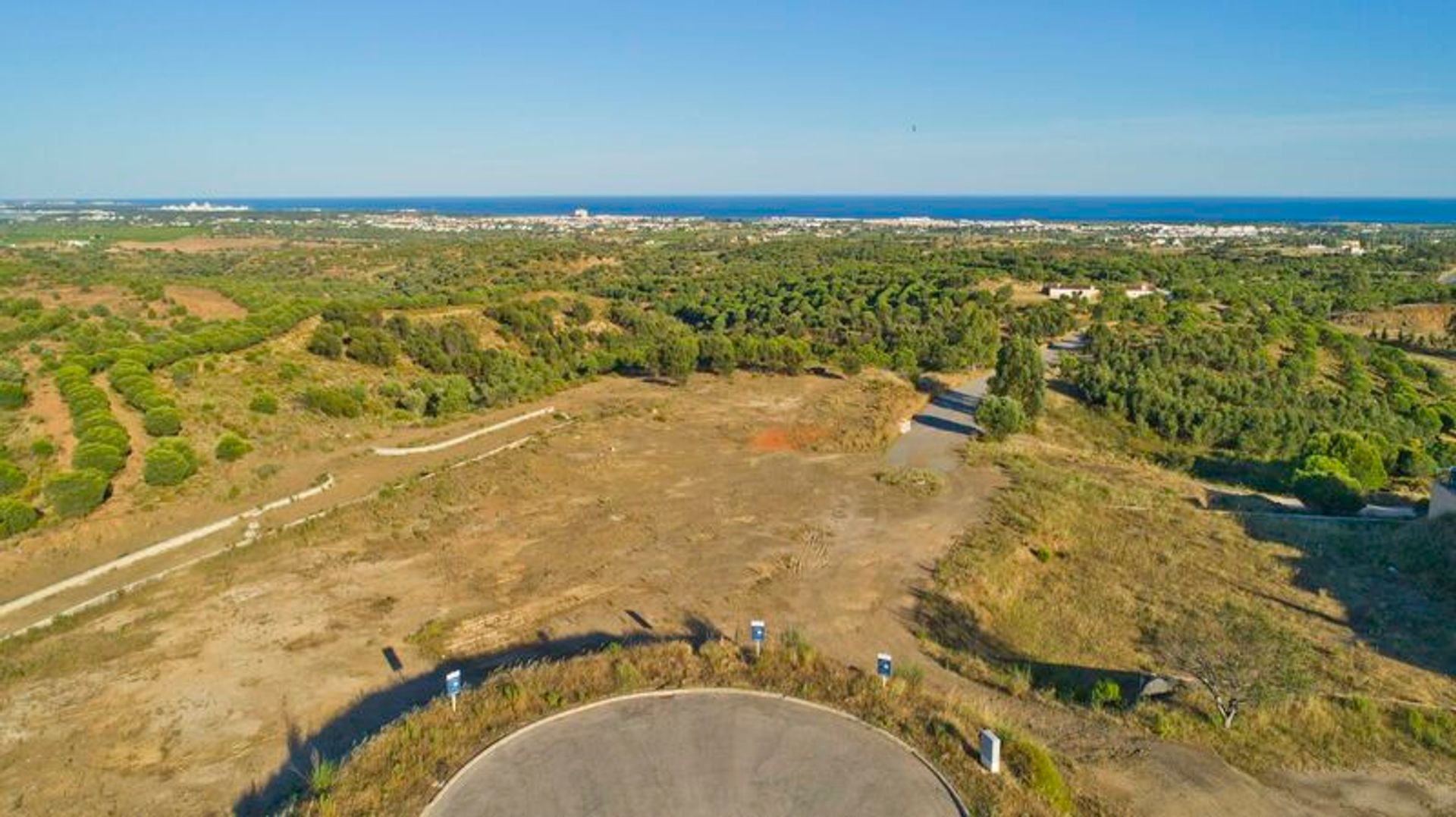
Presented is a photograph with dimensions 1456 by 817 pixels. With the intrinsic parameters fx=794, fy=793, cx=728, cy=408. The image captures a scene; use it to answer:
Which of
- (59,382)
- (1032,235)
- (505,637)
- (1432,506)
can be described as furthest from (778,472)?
(1032,235)

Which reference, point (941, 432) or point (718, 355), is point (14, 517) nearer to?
point (718, 355)

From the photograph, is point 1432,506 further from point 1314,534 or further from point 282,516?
point 282,516

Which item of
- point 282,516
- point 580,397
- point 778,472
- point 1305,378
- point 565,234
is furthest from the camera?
point 565,234

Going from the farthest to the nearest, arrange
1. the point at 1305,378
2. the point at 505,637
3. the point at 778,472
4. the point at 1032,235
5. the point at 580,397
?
the point at 1032,235, the point at 1305,378, the point at 580,397, the point at 778,472, the point at 505,637

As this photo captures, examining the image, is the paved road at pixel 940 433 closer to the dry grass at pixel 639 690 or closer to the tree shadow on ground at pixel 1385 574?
the tree shadow on ground at pixel 1385 574

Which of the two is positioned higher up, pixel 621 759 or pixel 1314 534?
pixel 621 759

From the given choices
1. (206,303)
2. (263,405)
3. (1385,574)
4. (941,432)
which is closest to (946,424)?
(941,432)

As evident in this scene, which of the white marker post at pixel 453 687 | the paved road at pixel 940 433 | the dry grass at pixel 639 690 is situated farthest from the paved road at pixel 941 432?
the white marker post at pixel 453 687

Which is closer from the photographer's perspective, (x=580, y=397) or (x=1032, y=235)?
(x=580, y=397)
